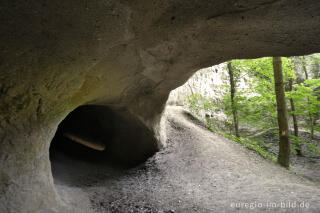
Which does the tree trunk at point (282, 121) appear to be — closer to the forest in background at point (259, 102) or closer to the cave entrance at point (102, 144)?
the forest in background at point (259, 102)

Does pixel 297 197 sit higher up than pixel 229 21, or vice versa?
pixel 229 21

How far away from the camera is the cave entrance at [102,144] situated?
5.07m

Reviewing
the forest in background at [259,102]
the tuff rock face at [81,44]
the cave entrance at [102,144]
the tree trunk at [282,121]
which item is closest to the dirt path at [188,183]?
the cave entrance at [102,144]

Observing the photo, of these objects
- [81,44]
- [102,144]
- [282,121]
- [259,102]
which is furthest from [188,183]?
[259,102]

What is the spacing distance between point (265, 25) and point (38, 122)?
3.17m

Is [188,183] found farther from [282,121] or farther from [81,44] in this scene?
[282,121]

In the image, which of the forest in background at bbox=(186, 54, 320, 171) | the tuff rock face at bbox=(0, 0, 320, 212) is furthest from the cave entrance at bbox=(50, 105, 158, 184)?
the forest in background at bbox=(186, 54, 320, 171)

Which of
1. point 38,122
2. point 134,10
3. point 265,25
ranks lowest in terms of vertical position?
point 38,122

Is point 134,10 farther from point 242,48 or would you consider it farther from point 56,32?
point 242,48

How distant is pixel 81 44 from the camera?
224cm

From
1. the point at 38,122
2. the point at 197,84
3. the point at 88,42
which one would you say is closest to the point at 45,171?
the point at 38,122

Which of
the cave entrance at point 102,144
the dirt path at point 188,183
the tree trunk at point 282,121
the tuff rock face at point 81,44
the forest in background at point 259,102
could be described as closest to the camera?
the tuff rock face at point 81,44

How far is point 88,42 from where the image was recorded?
7.47 feet

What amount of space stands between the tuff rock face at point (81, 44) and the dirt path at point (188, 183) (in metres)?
0.99
